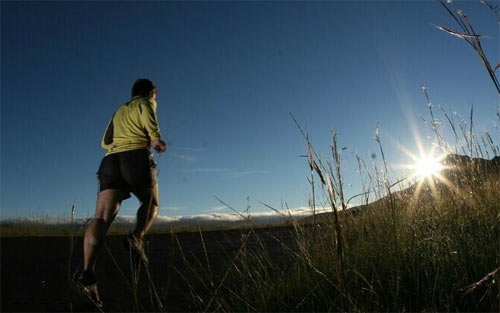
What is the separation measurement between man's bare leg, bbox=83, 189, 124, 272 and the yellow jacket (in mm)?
358

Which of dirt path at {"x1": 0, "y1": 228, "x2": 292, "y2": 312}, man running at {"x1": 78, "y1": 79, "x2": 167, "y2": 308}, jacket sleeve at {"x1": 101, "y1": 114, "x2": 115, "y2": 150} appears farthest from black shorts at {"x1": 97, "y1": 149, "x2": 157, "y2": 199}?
dirt path at {"x1": 0, "y1": 228, "x2": 292, "y2": 312}

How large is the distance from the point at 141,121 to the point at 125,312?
136cm

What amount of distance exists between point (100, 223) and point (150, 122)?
0.80 metres

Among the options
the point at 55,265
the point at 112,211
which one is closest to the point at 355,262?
the point at 112,211

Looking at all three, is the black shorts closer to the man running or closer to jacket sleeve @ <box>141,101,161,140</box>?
the man running

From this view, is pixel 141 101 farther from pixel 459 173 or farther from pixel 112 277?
pixel 459 173

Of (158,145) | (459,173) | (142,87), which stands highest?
(142,87)

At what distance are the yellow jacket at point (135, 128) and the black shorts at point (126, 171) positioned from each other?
2.4 inches

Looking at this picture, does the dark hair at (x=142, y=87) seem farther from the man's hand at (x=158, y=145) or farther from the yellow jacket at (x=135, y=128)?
the man's hand at (x=158, y=145)

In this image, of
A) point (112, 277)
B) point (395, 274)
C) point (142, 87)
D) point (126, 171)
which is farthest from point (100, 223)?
point (395, 274)

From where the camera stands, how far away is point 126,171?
3.10 meters

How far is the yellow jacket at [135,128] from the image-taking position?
3168 millimetres

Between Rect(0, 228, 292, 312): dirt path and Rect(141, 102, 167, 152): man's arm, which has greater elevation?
Rect(141, 102, 167, 152): man's arm

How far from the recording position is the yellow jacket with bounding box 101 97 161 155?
3.17 metres
